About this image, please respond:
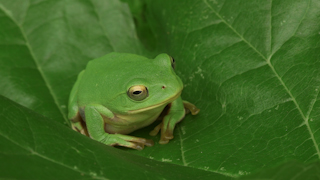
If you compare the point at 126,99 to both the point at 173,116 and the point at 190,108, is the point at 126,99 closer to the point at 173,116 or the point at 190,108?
the point at 173,116

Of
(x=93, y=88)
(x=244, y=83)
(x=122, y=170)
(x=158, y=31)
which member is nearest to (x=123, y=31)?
(x=158, y=31)

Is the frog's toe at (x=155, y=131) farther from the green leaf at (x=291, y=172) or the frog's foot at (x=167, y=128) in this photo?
the green leaf at (x=291, y=172)

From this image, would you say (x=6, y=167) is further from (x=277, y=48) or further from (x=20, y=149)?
(x=277, y=48)

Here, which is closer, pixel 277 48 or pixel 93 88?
pixel 277 48

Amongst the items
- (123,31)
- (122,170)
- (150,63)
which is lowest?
(123,31)

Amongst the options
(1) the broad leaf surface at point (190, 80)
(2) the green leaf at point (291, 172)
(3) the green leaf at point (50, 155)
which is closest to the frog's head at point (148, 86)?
(1) the broad leaf surface at point (190, 80)

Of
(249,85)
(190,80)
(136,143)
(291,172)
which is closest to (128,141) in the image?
(136,143)

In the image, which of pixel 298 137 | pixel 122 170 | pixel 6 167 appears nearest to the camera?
pixel 6 167
